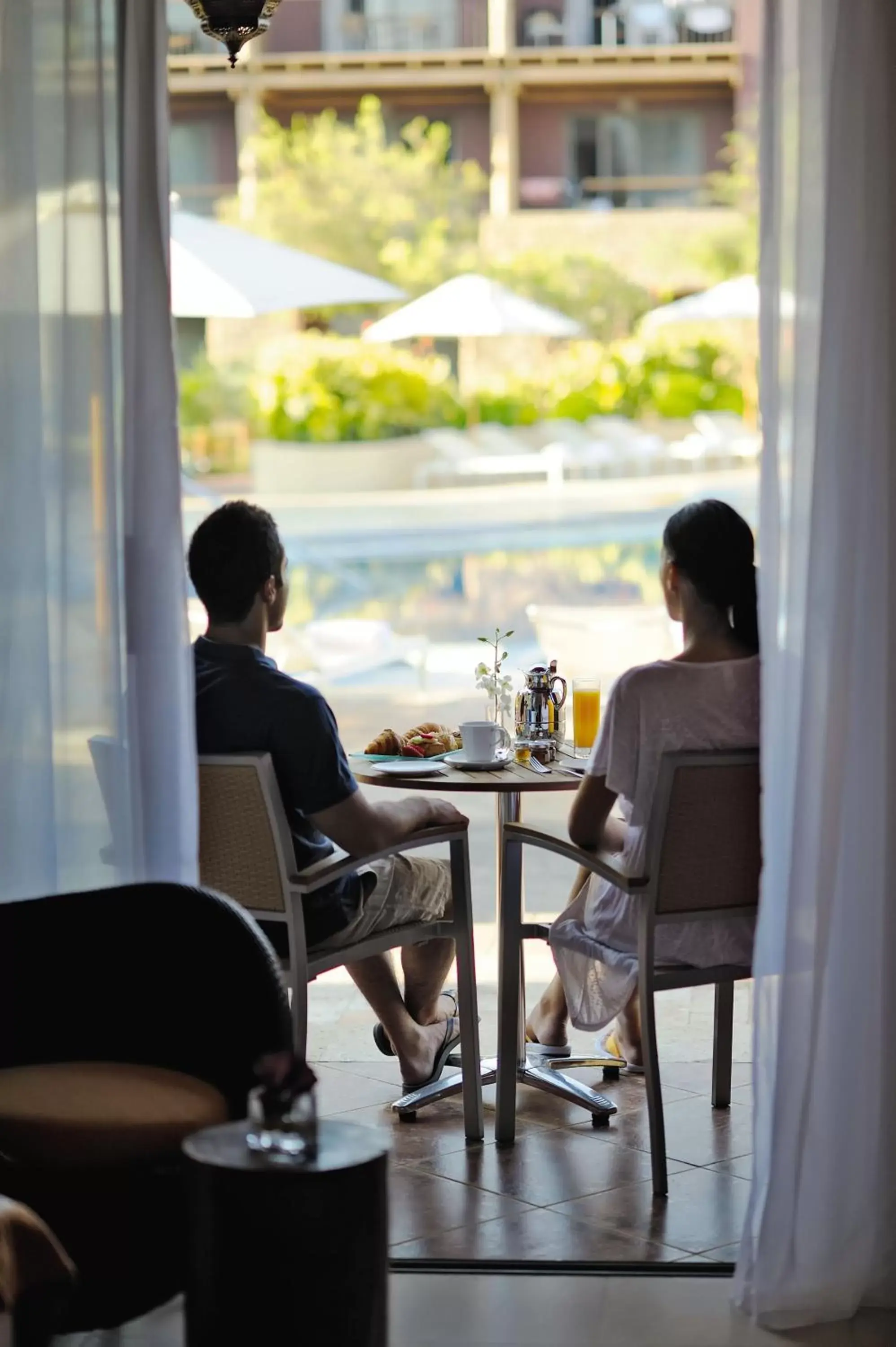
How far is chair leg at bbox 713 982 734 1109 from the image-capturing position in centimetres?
319

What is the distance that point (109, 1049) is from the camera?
235 centimetres

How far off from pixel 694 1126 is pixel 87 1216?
142 cm

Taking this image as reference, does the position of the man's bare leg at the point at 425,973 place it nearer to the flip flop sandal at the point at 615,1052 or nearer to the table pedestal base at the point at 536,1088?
the table pedestal base at the point at 536,1088

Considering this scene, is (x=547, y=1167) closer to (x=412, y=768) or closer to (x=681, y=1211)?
(x=681, y=1211)

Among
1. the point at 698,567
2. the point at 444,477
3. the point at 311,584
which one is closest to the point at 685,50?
the point at 444,477

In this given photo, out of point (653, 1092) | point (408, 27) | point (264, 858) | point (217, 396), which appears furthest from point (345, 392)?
point (653, 1092)

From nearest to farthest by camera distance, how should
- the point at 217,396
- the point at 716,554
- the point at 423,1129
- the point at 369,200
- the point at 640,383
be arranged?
the point at 716,554 → the point at 423,1129 → the point at 640,383 → the point at 217,396 → the point at 369,200

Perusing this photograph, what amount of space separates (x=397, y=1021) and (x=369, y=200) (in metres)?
28.9

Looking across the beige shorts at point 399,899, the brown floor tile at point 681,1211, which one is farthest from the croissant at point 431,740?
the brown floor tile at point 681,1211

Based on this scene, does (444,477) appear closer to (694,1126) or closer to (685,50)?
(685,50)

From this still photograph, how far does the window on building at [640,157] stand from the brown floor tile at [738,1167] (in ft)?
103

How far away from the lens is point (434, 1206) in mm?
2740

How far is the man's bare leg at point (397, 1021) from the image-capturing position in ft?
10.4

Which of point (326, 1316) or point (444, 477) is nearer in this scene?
point (326, 1316)
